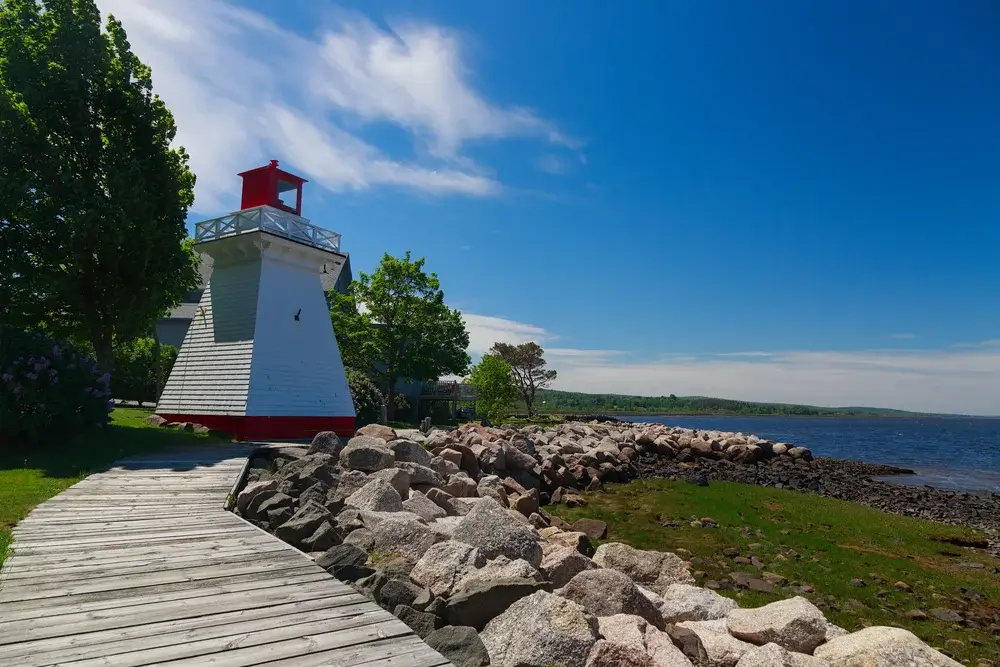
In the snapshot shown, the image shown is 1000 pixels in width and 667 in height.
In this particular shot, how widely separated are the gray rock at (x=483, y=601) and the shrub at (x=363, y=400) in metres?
21.0

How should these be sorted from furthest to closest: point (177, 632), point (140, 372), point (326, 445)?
point (140, 372), point (326, 445), point (177, 632)

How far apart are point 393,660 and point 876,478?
97.9 ft

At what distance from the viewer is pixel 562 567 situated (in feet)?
21.0

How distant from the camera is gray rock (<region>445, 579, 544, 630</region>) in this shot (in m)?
4.88

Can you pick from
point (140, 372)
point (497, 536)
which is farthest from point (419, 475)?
point (140, 372)

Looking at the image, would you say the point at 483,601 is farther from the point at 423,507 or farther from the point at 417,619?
the point at 423,507


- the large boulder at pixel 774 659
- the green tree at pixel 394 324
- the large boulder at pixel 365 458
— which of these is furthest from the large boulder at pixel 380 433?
the green tree at pixel 394 324

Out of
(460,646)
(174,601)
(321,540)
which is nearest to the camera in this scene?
(460,646)

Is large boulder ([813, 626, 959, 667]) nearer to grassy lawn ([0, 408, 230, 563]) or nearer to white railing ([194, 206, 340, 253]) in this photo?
grassy lawn ([0, 408, 230, 563])

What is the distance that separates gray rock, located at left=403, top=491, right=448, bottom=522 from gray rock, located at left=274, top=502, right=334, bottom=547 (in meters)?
1.55

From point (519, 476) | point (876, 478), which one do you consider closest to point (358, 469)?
point (519, 476)

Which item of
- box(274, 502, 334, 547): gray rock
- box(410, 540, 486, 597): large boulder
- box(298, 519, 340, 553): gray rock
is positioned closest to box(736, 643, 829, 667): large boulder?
box(410, 540, 486, 597): large boulder

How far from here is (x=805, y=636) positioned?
5.51 metres

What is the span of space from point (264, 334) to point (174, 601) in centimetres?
1379
